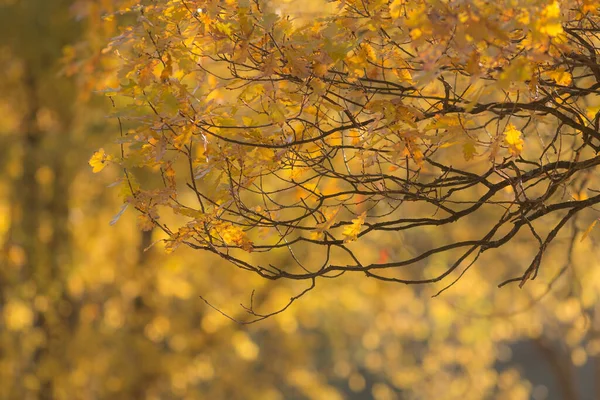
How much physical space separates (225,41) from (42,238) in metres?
7.05

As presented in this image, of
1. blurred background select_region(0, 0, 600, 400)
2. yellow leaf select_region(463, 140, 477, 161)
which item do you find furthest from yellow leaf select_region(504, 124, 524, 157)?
blurred background select_region(0, 0, 600, 400)

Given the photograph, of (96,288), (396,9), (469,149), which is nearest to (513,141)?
(469,149)

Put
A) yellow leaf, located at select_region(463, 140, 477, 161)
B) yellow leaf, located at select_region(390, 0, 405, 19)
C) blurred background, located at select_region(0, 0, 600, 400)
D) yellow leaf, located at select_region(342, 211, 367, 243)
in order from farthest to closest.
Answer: blurred background, located at select_region(0, 0, 600, 400)
yellow leaf, located at select_region(342, 211, 367, 243)
yellow leaf, located at select_region(463, 140, 477, 161)
yellow leaf, located at select_region(390, 0, 405, 19)

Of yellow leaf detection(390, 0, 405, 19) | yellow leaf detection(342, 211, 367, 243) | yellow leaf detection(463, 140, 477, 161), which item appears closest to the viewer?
yellow leaf detection(390, 0, 405, 19)

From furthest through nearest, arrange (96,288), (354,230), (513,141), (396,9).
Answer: (96,288)
(354,230)
(513,141)
(396,9)

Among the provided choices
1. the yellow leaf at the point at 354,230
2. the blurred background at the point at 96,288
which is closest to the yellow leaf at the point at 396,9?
the yellow leaf at the point at 354,230

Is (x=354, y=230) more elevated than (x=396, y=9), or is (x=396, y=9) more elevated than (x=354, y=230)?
(x=396, y=9)

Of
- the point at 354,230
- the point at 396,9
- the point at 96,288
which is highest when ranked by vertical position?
the point at 96,288

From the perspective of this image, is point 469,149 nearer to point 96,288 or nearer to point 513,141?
point 513,141

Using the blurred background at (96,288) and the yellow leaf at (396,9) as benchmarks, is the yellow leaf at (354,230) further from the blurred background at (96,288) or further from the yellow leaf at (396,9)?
the blurred background at (96,288)

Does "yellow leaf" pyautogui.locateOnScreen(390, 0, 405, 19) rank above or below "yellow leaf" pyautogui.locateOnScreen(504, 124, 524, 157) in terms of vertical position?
above

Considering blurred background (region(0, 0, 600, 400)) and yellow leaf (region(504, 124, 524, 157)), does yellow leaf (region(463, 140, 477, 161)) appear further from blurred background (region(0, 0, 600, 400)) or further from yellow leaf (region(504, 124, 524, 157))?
blurred background (region(0, 0, 600, 400))

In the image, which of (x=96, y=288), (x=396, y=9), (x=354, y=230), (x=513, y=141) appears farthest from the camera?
(x=96, y=288)

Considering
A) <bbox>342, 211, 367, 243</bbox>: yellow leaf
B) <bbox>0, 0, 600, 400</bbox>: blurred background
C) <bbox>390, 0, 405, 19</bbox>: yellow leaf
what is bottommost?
<bbox>342, 211, 367, 243</bbox>: yellow leaf
